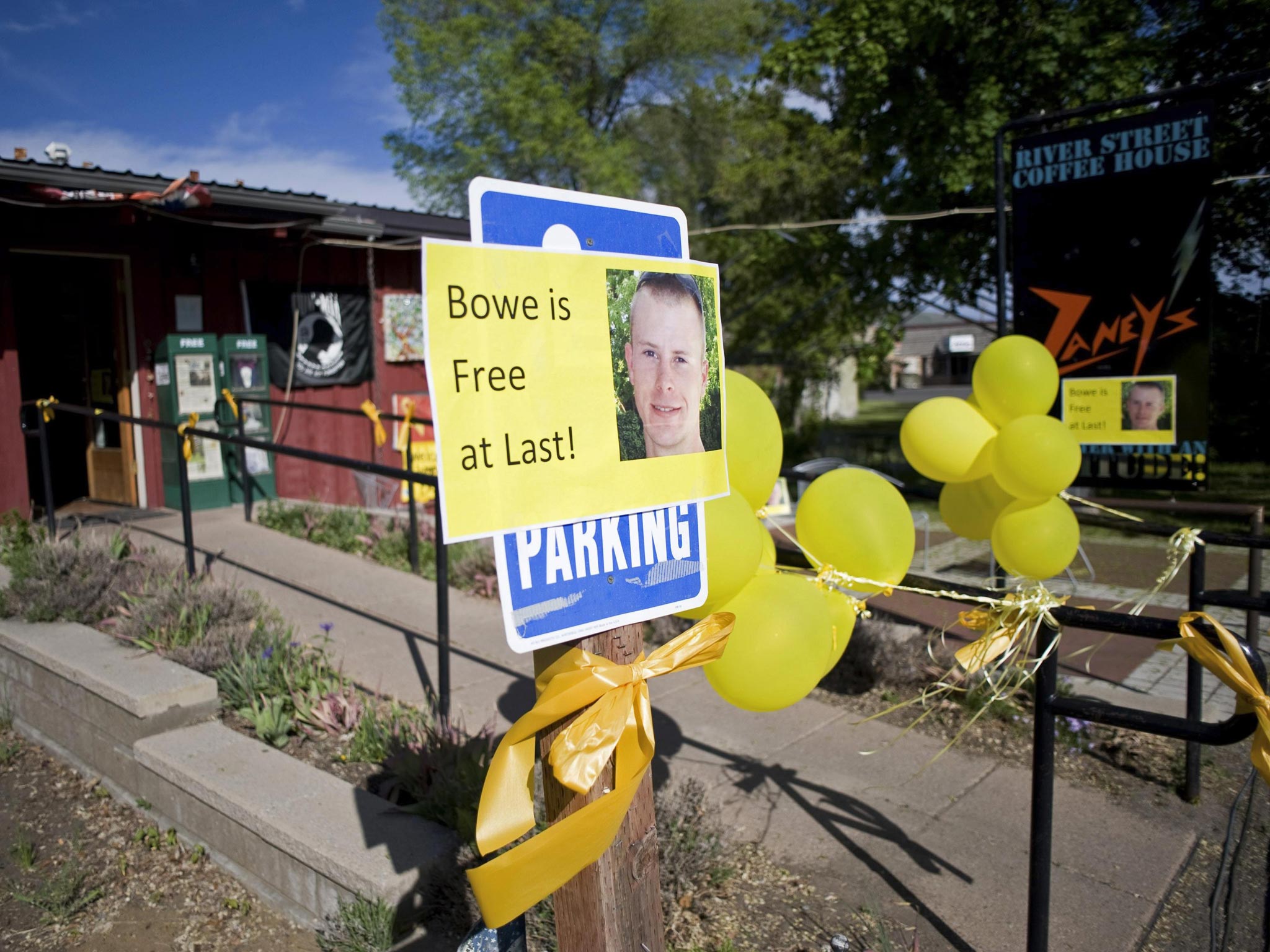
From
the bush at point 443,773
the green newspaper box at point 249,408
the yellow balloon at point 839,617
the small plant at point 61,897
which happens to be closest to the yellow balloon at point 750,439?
the yellow balloon at point 839,617

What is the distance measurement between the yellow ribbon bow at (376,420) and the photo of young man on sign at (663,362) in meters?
6.23

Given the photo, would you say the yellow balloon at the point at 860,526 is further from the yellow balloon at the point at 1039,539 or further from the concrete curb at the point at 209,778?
the concrete curb at the point at 209,778

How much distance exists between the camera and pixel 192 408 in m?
8.67

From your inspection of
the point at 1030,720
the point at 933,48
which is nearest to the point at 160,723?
the point at 1030,720

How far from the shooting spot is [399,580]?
21.0 feet

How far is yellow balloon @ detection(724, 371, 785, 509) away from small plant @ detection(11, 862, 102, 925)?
288 cm

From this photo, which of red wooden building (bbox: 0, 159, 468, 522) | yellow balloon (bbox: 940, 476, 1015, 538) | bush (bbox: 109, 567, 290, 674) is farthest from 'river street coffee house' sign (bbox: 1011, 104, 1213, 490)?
red wooden building (bbox: 0, 159, 468, 522)

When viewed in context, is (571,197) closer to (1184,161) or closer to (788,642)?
(788,642)

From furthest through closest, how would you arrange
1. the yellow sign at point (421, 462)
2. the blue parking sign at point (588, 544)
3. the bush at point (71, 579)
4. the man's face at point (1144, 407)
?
the yellow sign at point (421, 462), the man's face at point (1144, 407), the bush at point (71, 579), the blue parking sign at point (588, 544)

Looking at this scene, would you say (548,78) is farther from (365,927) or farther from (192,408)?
(365,927)

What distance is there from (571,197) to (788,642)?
1183 mm

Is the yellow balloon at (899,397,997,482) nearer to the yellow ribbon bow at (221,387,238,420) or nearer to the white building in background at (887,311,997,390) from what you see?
Answer: the yellow ribbon bow at (221,387,238,420)

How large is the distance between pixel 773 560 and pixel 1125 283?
4.14 metres

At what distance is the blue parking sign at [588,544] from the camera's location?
1.62 m
